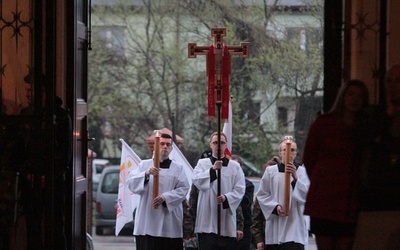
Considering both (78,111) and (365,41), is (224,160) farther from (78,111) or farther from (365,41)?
(365,41)

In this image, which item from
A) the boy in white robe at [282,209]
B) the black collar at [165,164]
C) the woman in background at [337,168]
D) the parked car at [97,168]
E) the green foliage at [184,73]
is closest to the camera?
the woman in background at [337,168]

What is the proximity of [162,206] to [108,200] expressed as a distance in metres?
8.99

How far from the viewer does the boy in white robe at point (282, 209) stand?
12.2 metres

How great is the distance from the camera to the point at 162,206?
40.8 feet

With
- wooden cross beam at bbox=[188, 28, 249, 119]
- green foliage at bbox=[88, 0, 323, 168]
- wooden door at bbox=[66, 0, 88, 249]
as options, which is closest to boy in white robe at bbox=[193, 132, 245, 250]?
wooden cross beam at bbox=[188, 28, 249, 119]

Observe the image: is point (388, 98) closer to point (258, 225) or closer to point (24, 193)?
point (24, 193)

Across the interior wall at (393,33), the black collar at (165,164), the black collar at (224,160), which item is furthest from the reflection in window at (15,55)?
the black collar at (224,160)

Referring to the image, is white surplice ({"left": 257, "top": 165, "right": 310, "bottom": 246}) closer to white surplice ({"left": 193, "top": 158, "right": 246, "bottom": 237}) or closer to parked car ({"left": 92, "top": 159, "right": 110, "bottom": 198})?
white surplice ({"left": 193, "top": 158, "right": 246, "bottom": 237})

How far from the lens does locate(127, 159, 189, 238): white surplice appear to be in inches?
487

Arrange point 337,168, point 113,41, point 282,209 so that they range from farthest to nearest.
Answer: point 113,41 → point 282,209 → point 337,168

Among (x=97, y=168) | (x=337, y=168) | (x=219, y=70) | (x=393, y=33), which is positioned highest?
(x=393, y=33)

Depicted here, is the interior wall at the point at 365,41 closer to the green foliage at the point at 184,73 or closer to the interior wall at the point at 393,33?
the interior wall at the point at 393,33

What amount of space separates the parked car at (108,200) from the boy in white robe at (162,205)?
28.5 ft

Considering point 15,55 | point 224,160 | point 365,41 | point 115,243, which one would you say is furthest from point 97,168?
point 365,41
